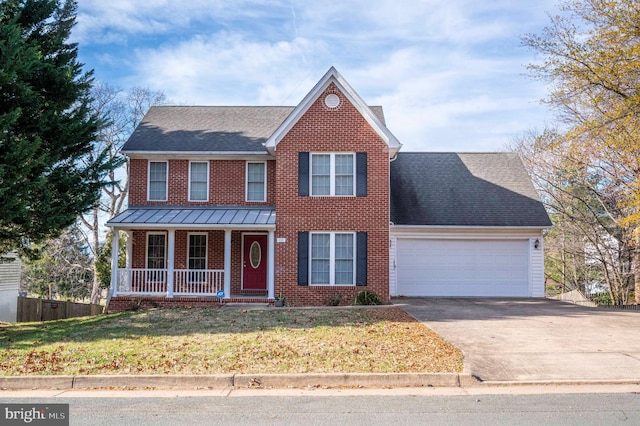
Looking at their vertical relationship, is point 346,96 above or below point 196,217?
above

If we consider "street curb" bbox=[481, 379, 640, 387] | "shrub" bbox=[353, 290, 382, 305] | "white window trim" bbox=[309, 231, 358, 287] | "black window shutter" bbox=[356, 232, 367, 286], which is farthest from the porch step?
"street curb" bbox=[481, 379, 640, 387]

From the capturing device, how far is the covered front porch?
669 inches

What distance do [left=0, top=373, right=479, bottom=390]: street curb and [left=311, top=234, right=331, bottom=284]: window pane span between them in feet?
30.1

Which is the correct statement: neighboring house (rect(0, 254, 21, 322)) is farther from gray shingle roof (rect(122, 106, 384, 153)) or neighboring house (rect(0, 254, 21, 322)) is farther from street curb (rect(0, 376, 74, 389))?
street curb (rect(0, 376, 74, 389))

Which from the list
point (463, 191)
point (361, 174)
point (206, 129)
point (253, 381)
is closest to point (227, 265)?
point (361, 174)

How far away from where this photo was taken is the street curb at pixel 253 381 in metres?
7.71

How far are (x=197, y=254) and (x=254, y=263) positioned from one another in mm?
2041

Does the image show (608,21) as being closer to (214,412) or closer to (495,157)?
(495,157)

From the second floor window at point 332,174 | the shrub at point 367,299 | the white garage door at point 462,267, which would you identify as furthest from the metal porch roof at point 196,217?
the white garage door at point 462,267

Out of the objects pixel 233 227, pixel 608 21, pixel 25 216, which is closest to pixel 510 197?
pixel 608 21

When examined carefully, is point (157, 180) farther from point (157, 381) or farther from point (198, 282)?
point (157, 381)

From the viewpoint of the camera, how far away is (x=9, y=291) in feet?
81.1

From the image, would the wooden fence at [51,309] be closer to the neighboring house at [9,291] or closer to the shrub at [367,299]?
the neighboring house at [9,291]

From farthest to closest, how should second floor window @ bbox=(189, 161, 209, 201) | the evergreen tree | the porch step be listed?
second floor window @ bbox=(189, 161, 209, 201) → the porch step → the evergreen tree
